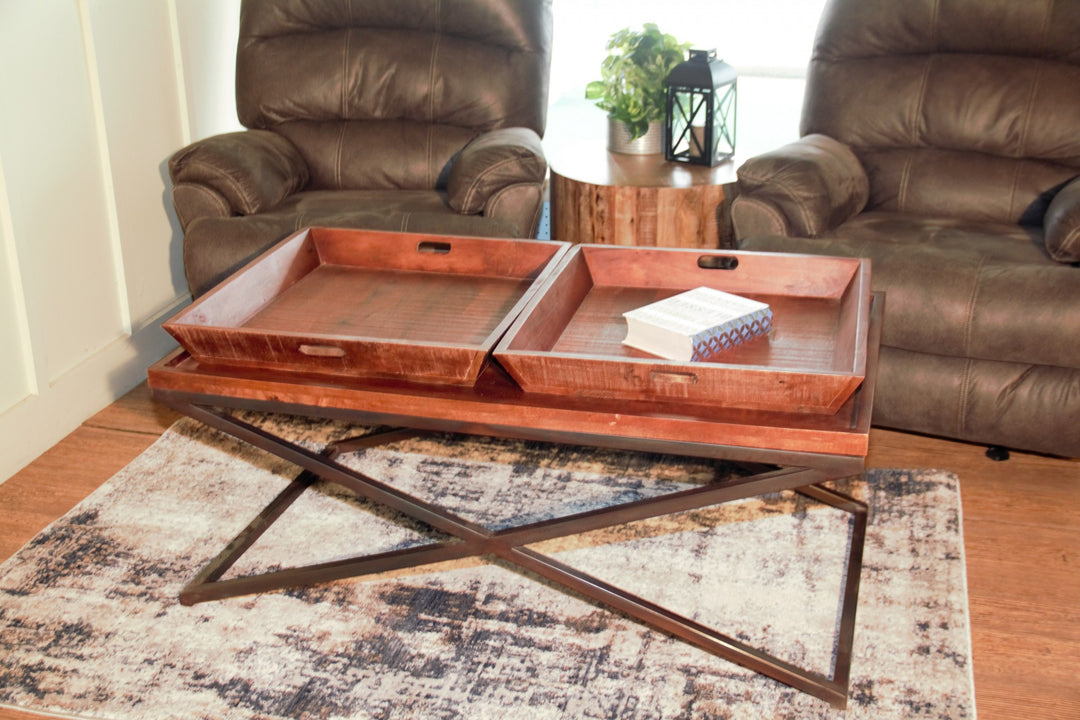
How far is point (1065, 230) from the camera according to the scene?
2.23 metres

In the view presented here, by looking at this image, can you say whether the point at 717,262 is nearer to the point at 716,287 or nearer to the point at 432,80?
the point at 716,287

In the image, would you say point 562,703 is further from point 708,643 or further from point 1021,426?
point 1021,426

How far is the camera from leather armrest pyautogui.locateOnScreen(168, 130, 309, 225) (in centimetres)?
268

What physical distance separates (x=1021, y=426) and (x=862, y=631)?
73 centimetres

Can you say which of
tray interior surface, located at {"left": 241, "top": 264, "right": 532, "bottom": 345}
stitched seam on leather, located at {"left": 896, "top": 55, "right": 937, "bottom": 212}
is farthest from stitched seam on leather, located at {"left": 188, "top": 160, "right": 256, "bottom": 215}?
stitched seam on leather, located at {"left": 896, "top": 55, "right": 937, "bottom": 212}

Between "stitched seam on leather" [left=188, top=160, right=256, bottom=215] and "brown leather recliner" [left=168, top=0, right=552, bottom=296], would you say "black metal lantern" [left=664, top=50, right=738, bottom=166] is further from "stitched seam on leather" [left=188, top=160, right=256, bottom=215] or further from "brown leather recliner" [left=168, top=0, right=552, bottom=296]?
"stitched seam on leather" [left=188, top=160, right=256, bottom=215]

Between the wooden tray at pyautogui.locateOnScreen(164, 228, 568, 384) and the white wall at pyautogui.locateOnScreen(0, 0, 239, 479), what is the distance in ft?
2.36

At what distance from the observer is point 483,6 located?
2.96 meters

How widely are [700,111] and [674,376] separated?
158cm

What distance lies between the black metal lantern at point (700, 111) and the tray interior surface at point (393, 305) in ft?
3.59

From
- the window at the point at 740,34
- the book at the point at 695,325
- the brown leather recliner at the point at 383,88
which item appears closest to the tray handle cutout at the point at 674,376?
the book at the point at 695,325

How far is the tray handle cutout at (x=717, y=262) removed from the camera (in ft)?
6.45

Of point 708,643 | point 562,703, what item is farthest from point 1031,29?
point 562,703

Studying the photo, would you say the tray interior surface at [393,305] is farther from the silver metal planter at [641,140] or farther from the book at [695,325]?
the silver metal planter at [641,140]
